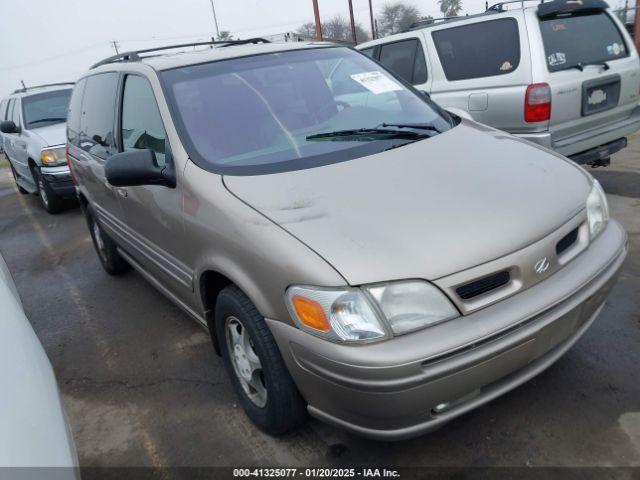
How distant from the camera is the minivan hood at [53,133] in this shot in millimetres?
7152

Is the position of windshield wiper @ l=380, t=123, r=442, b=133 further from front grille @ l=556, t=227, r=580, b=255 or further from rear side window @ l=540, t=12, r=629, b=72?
rear side window @ l=540, t=12, r=629, b=72

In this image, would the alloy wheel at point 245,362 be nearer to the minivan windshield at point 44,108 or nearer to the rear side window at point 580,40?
the rear side window at point 580,40

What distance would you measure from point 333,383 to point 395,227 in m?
0.62

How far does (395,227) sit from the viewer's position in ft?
6.28

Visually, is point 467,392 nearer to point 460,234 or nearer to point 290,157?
point 460,234

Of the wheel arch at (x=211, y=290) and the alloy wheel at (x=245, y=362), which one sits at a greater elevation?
the wheel arch at (x=211, y=290)

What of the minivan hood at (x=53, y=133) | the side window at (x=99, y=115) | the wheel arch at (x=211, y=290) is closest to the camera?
the wheel arch at (x=211, y=290)

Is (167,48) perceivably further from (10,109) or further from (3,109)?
(3,109)

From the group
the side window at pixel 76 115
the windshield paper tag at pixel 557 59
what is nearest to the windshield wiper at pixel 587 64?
the windshield paper tag at pixel 557 59

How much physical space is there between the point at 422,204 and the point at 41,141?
22.7 feet

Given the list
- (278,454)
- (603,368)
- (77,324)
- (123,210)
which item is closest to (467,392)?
(278,454)

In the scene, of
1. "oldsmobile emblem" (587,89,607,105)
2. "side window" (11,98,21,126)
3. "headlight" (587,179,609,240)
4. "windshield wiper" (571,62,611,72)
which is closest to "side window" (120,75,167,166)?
"headlight" (587,179,609,240)

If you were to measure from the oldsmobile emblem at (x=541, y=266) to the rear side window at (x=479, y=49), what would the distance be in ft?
10.5

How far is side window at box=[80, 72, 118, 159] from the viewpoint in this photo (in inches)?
139
